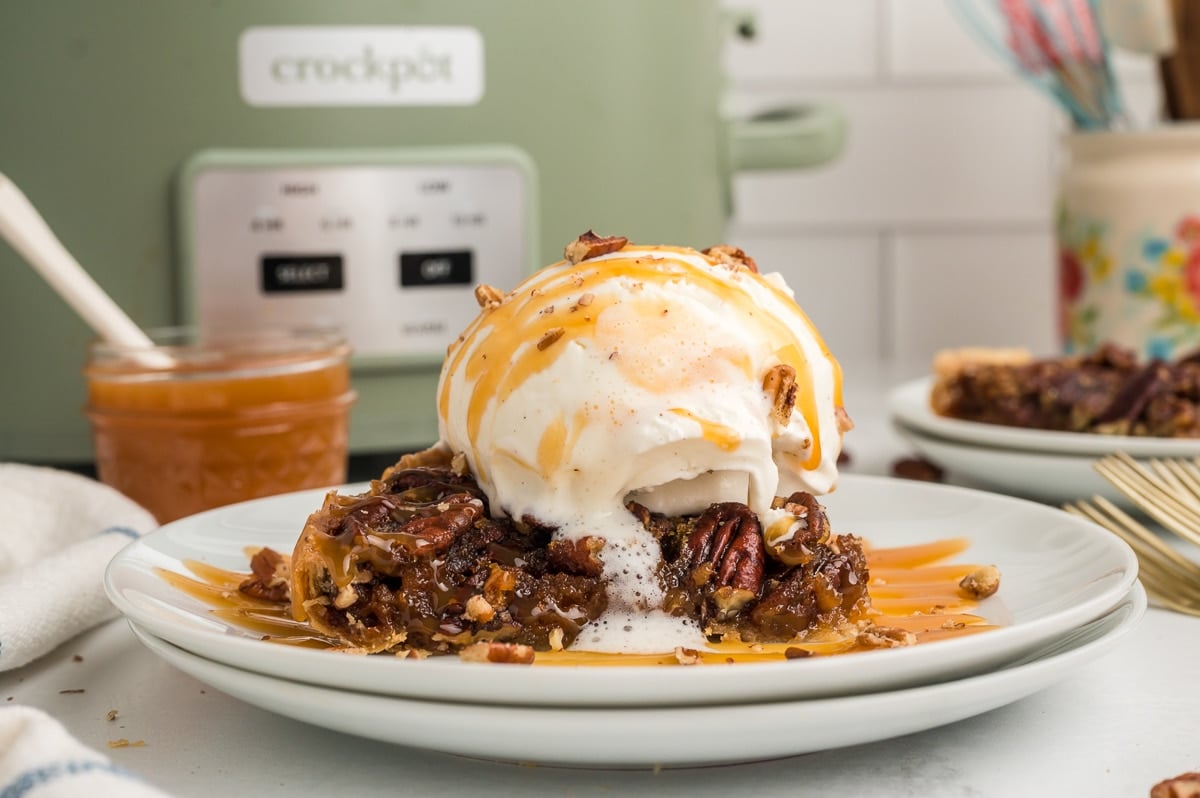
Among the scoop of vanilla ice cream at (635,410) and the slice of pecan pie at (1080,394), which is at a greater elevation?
the scoop of vanilla ice cream at (635,410)

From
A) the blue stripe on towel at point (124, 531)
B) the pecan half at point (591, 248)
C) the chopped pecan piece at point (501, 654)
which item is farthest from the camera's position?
the blue stripe on towel at point (124, 531)

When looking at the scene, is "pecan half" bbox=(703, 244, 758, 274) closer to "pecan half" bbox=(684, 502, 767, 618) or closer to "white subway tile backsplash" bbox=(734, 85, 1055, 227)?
"pecan half" bbox=(684, 502, 767, 618)

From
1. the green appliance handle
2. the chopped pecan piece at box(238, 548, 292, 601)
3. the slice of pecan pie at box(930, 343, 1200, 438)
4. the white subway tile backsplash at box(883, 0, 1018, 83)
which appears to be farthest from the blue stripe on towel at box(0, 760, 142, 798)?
the white subway tile backsplash at box(883, 0, 1018, 83)

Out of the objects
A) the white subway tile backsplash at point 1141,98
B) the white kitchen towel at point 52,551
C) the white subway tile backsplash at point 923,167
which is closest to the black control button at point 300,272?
the white kitchen towel at point 52,551

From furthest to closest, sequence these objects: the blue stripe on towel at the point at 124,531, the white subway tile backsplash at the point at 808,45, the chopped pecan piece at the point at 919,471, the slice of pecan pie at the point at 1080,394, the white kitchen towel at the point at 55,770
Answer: the white subway tile backsplash at the point at 808,45, the chopped pecan piece at the point at 919,471, the slice of pecan pie at the point at 1080,394, the blue stripe on towel at the point at 124,531, the white kitchen towel at the point at 55,770

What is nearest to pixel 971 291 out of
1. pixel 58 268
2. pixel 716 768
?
pixel 58 268

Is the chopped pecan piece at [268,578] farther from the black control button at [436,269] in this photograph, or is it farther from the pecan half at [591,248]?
the black control button at [436,269]
